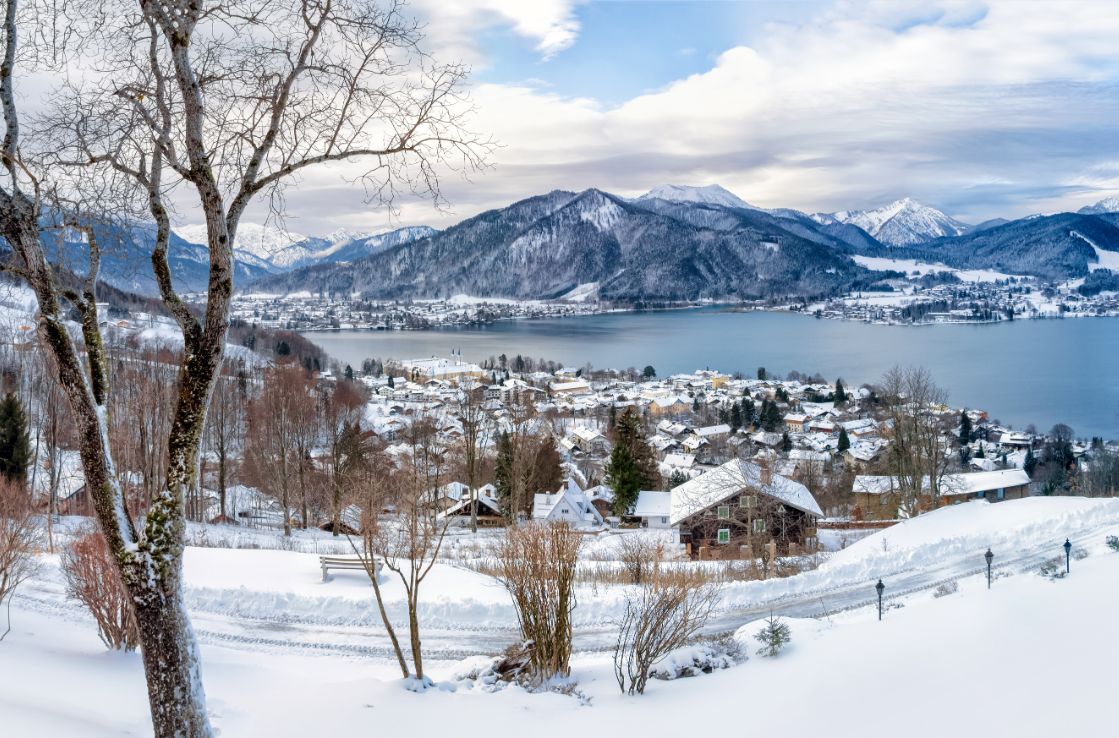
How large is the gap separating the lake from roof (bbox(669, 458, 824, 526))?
40.9 m

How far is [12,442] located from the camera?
1981 centimetres

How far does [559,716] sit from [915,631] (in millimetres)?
3559

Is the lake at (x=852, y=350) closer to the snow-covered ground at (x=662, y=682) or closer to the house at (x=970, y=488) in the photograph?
the house at (x=970, y=488)

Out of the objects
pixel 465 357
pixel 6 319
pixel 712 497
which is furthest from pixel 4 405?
pixel 465 357

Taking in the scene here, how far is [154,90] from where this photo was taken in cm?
407

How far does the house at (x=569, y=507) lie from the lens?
26125 mm

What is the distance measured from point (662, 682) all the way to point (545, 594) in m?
1.29

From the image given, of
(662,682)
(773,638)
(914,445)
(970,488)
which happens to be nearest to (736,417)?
(970,488)

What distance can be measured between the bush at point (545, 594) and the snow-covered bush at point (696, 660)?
865 millimetres

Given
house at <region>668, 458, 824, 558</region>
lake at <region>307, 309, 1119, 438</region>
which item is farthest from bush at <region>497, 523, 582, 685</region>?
lake at <region>307, 309, 1119, 438</region>

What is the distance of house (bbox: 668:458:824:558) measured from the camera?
18969mm

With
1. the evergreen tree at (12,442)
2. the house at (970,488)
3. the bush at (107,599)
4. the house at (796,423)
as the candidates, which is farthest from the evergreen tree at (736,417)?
the bush at (107,599)

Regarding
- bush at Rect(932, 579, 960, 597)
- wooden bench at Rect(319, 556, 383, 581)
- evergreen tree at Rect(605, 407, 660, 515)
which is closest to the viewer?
bush at Rect(932, 579, 960, 597)

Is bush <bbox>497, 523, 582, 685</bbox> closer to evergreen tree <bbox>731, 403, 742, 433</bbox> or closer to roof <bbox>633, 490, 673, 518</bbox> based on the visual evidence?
roof <bbox>633, 490, 673, 518</bbox>
